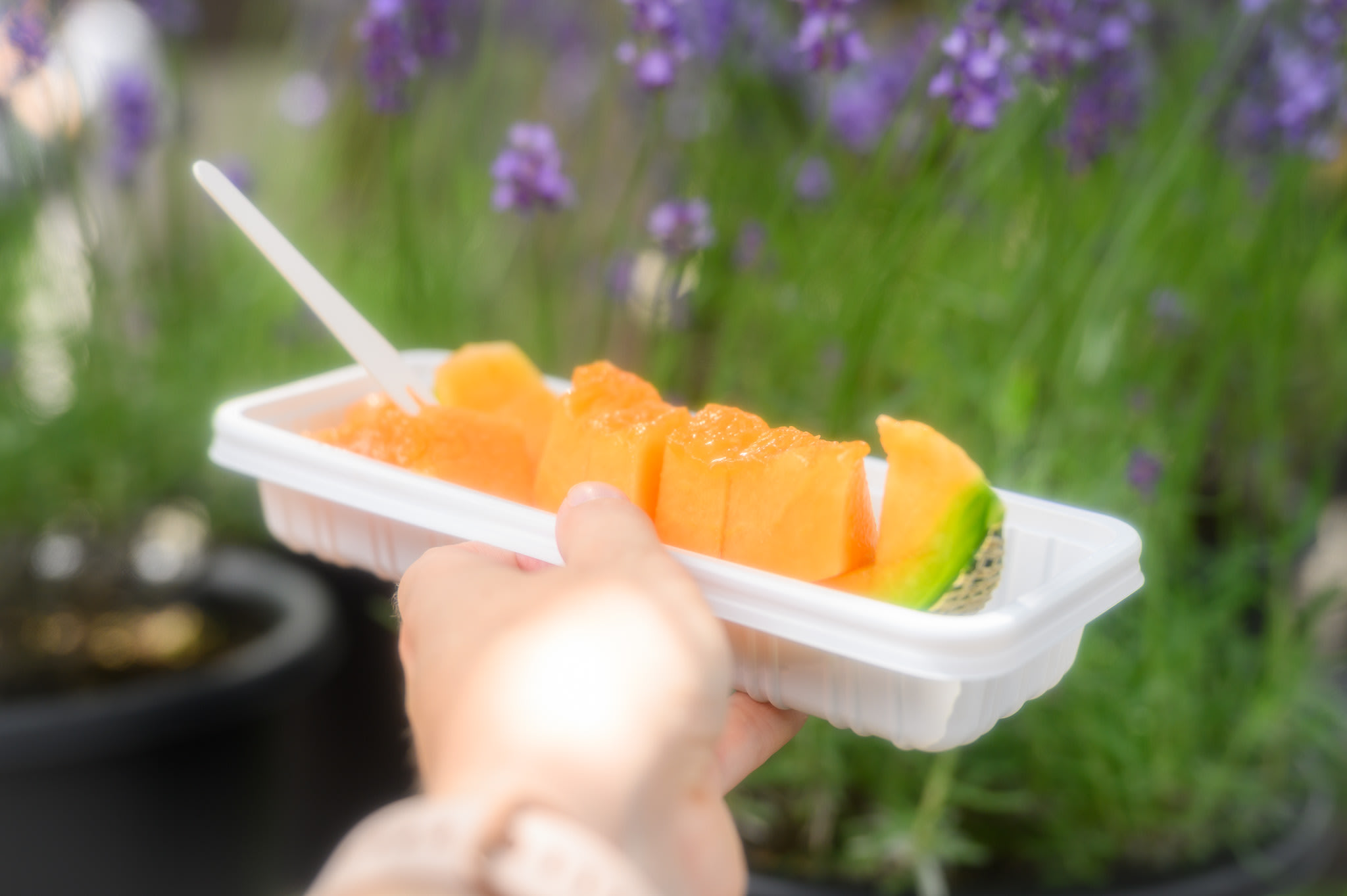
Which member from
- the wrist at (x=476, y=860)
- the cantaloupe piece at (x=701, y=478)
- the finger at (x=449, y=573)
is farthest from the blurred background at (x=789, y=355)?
the wrist at (x=476, y=860)

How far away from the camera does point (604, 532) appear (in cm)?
53

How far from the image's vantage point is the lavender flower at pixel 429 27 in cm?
100

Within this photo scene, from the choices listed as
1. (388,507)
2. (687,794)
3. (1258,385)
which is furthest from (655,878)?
(1258,385)

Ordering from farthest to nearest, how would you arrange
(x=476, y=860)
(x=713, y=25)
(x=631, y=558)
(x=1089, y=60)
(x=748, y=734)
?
(x=713, y=25)
(x=1089, y=60)
(x=748, y=734)
(x=631, y=558)
(x=476, y=860)

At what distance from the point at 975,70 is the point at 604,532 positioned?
468 millimetres

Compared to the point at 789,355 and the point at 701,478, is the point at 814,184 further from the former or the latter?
the point at 701,478

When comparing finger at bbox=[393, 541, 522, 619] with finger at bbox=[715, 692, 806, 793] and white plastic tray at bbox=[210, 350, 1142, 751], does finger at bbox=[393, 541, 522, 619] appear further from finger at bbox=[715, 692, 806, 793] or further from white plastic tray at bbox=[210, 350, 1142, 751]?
finger at bbox=[715, 692, 806, 793]

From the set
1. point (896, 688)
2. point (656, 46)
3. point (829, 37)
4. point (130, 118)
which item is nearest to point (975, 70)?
point (829, 37)

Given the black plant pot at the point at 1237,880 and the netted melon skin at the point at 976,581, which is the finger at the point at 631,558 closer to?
the netted melon skin at the point at 976,581

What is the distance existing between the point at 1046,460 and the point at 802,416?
0.32 meters

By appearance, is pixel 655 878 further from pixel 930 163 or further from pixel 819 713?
pixel 930 163

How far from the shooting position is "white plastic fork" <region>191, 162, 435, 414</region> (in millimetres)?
664

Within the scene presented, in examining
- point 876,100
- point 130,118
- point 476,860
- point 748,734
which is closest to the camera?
point 476,860

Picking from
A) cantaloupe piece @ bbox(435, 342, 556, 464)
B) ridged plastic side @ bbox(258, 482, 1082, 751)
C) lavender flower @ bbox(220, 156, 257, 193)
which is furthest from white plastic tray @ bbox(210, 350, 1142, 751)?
lavender flower @ bbox(220, 156, 257, 193)
